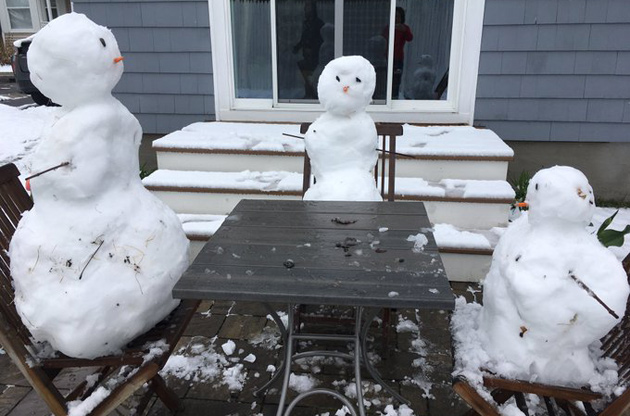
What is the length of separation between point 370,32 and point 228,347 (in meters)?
3.33

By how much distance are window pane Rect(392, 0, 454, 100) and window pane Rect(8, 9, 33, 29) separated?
53.6 ft

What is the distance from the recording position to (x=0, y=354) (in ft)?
8.57

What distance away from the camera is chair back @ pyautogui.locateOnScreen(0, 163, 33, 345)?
1.84m

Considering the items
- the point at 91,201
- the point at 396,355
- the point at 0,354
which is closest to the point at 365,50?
the point at 396,355

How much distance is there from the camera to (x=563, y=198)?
162 cm

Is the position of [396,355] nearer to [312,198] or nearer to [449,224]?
[312,198]

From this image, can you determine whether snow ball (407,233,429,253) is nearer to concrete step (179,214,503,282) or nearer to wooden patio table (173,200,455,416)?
wooden patio table (173,200,455,416)

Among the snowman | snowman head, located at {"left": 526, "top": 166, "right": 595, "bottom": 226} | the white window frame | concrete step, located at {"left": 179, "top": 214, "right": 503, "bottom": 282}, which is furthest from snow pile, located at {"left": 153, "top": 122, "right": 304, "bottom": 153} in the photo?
snowman head, located at {"left": 526, "top": 166, "right": 595, "bottom": 226}

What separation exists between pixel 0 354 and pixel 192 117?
9.47 feet

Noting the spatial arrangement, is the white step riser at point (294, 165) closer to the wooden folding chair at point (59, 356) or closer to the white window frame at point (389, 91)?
the white window frame at point (389, 91)

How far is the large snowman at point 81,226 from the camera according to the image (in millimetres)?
1765

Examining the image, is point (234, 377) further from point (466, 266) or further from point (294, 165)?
point (294, 165)

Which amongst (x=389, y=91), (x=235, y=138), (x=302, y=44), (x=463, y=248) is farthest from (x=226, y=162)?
(x=463, y=248)

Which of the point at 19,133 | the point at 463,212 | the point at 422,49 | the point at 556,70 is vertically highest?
Result: the point at 422,49
